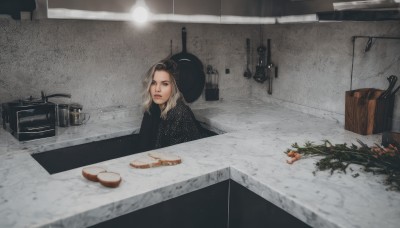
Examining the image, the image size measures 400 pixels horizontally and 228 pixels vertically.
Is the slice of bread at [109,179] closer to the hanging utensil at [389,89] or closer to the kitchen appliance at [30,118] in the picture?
the kitchen appliance at [30,118]

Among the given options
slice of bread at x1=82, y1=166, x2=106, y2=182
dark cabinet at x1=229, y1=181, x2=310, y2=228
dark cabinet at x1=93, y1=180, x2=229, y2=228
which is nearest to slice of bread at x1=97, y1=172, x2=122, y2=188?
slice of bread at x1=82, y1=166, x2=106, y2=182

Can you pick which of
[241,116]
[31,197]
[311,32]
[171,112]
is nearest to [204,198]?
[31,197]

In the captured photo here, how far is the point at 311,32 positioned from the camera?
8.68 feet

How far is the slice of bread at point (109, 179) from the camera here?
4.60ft

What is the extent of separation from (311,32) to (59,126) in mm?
1903

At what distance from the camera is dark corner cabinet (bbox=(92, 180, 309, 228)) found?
1435 millimetres

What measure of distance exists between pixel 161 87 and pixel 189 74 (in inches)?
24.0

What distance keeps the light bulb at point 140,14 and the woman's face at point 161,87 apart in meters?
0.42

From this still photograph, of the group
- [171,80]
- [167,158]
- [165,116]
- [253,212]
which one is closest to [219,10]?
[171,80]

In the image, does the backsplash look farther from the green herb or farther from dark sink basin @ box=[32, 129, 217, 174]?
the green herb

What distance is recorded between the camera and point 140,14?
200cm

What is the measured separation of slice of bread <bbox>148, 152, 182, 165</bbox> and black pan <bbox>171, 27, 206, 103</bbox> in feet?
3.99

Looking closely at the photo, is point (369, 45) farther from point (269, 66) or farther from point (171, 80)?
point (171, 80)

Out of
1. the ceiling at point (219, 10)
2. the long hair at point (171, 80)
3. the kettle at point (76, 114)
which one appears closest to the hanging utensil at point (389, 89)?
the ceiling at point (219, 10)
